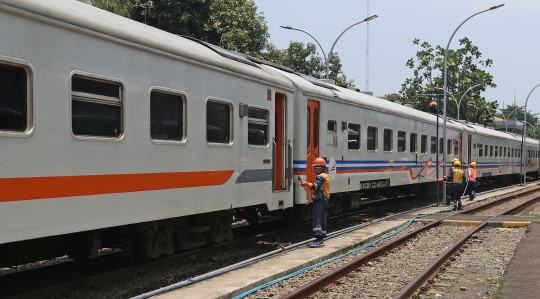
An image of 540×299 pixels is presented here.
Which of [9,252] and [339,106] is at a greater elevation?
[339,106]

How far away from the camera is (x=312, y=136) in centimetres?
1391

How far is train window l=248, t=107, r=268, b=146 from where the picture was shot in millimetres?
11078

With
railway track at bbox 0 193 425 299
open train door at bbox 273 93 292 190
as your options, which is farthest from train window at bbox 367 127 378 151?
open train door at bbox 273 93 292 190

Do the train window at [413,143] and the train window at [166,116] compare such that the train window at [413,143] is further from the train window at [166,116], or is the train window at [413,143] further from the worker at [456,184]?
the train window at [166,116]

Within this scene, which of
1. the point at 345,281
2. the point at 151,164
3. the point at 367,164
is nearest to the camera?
the point at 151,164

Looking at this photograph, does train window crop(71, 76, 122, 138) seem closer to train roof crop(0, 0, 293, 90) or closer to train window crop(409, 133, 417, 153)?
train roof crop(0, 0, 293, 90)

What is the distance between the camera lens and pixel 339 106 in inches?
609

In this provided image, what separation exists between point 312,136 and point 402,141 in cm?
720

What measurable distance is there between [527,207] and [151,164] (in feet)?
63.6

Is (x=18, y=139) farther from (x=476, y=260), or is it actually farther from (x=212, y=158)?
(x=476, y=260)

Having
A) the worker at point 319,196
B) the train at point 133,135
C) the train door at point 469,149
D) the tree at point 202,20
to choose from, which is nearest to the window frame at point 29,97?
the train at point 133,135

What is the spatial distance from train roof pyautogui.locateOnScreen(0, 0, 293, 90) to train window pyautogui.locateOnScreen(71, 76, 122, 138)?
563 mm

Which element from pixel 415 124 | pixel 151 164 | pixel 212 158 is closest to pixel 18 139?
pixel 151 164

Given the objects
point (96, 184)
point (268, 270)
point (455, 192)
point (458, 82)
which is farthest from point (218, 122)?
→ point (458, 82)
